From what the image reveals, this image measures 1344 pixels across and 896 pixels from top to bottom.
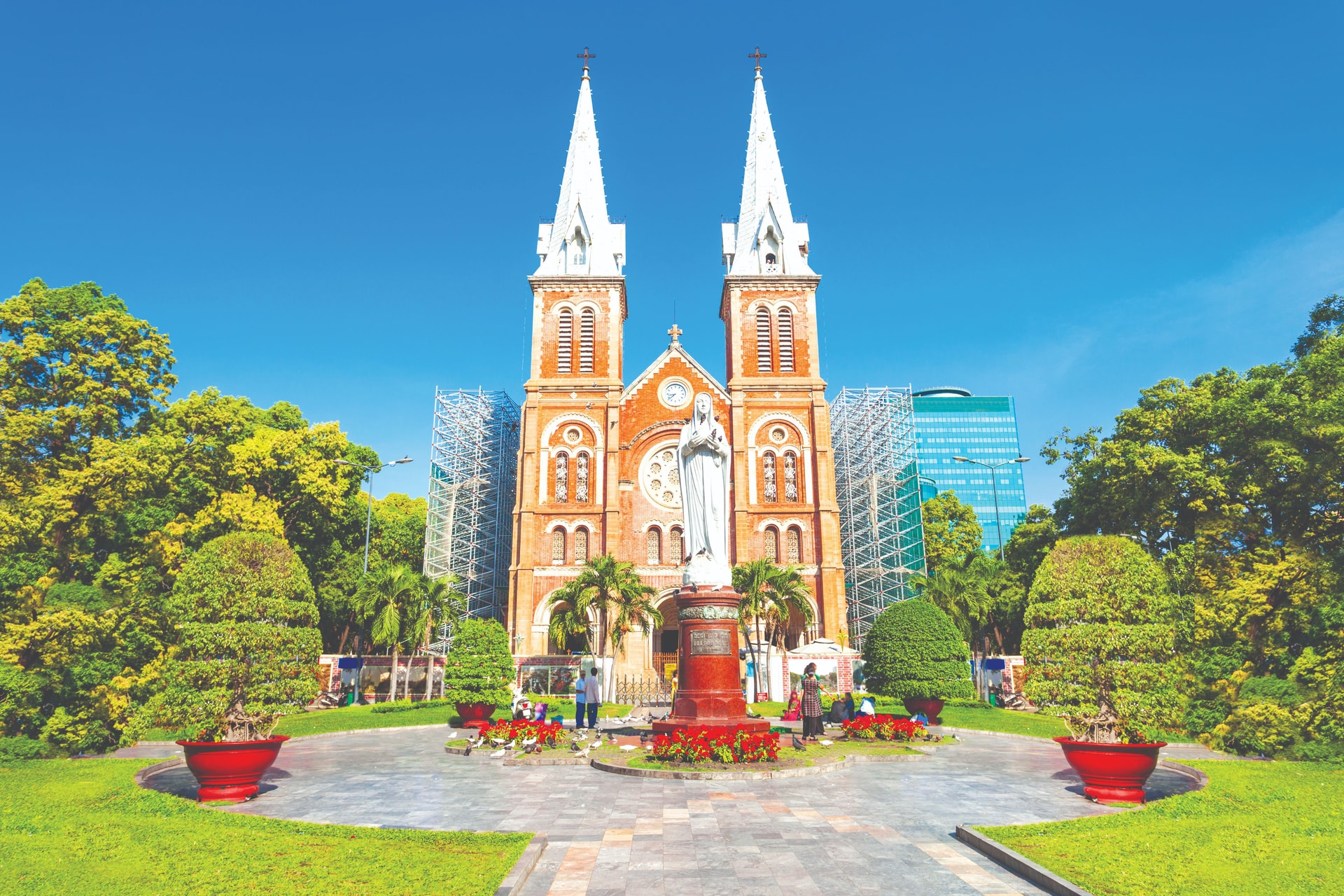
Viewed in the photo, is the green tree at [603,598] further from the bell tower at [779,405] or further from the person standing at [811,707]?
the person standing at [811,707]

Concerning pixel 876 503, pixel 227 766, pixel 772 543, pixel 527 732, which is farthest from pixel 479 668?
pixel 876 503

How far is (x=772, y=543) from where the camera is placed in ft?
123

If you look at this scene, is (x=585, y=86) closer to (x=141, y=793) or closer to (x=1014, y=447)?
(x=141, y=793)

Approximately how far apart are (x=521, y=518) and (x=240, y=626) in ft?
90.4

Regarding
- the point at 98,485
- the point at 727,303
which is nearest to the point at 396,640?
the point at 98,485

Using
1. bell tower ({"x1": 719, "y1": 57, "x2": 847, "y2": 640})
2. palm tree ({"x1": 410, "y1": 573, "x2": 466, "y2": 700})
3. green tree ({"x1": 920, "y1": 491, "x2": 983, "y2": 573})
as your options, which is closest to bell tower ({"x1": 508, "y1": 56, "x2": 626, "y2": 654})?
palm tree ({"x1": 410, "y1": 573, "x2": 466, "y2": 700})

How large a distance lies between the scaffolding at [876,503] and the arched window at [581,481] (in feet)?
42.4

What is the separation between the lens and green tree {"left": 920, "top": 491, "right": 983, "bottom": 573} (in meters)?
46.6

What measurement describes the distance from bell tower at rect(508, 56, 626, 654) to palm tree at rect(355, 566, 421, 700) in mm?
7395

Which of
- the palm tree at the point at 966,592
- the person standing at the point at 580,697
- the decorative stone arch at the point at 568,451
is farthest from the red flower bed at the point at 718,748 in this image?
the decorative stone arch at the point at 568,451

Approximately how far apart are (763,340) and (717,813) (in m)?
33.9

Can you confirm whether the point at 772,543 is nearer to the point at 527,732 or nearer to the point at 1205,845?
the point at 527,732

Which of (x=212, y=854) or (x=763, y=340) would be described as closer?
(x=212, y=854)

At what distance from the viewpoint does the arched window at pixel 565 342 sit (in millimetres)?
40125
